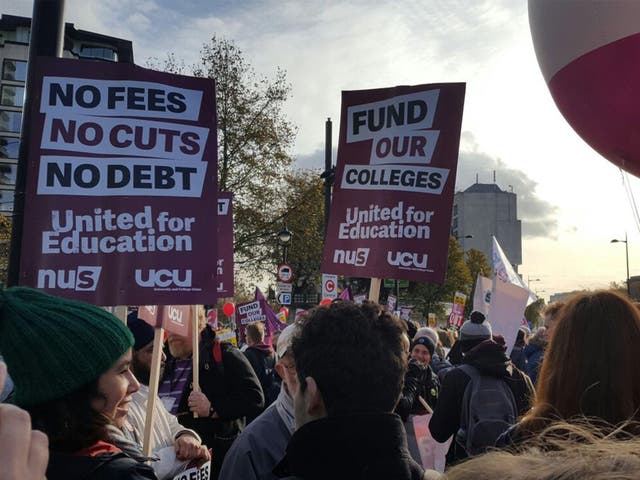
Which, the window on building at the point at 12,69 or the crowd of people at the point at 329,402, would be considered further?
the window on building at the point at 12,69

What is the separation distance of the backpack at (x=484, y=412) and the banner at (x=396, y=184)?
3.35 feet

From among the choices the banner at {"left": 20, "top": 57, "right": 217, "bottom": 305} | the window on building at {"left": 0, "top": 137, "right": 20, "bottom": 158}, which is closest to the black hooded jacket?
the banner at {"left": 20, "top": 57, "right": 217, "bottom": 305}

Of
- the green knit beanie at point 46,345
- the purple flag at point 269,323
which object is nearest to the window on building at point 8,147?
the purple flag at point 269,323

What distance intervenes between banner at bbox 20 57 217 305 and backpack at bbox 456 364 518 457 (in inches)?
65.0

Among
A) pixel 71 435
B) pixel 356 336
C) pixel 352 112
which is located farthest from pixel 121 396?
pixel 352 112

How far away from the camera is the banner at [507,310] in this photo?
743cm

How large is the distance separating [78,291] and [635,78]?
3381mm

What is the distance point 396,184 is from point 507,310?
11.5ft

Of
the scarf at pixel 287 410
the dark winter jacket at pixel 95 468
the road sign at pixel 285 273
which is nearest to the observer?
the dark winter jacket at pixel 95 468

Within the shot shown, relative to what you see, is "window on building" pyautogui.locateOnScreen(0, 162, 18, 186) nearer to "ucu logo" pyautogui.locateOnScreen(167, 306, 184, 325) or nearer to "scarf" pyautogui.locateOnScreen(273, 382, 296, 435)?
"ucu logo" pyautogui.locateOnScreen(167, 306, 184, 325)

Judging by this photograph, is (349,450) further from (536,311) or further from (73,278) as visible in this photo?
(536,311)

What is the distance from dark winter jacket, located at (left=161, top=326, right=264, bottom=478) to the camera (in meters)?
4.67

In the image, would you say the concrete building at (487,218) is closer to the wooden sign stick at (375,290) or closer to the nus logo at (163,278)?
the wooden sign stick at (375,290)

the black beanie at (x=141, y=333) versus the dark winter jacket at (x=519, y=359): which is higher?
the black beanie at (x=141, y=333)
